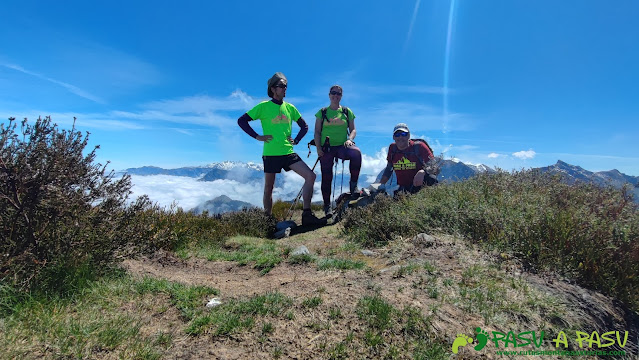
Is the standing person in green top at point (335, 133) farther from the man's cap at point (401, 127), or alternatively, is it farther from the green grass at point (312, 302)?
the green grass at point (312, 302)

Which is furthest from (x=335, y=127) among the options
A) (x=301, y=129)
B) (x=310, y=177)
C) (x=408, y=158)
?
(x=408, y=158)


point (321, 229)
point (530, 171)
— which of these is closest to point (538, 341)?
point (321, 229)

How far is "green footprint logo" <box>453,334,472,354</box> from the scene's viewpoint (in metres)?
2.15

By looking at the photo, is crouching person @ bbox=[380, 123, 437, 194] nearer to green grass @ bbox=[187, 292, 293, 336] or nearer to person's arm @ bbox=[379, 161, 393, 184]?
person's arm @ bbox=[379, 161, 393, 184]

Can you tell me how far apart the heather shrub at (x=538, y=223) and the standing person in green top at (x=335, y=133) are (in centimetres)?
Answer: 174

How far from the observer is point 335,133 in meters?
7.34

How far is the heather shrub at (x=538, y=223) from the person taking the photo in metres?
3.20

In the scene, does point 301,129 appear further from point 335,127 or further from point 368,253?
point 368,253

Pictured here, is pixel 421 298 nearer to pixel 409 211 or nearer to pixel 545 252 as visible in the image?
pixel 545 252

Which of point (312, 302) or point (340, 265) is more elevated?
point (340, 265)

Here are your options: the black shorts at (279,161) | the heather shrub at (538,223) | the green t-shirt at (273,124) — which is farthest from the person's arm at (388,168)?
the green t-shirt at (273,124)

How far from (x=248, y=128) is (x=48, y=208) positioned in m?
4.24

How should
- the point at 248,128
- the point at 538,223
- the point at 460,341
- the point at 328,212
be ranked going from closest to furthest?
the point at 460,341 < the point at 538,223 < the point at 248,128 < the point at 328,212

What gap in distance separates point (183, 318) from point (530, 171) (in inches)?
283
